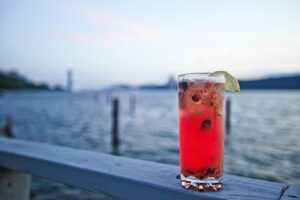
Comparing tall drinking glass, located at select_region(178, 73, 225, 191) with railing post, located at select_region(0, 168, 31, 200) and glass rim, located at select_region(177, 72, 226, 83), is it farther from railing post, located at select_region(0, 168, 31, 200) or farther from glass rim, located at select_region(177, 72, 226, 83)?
railing post, located at select_region(0, 168, 31, 200)

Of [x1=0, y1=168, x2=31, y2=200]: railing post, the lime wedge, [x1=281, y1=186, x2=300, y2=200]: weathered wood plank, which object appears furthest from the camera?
[x1=0, y1=168, x2=31, y2=200]: railing post

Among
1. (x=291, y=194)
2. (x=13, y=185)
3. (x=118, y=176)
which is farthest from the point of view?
(x=13, y=185)

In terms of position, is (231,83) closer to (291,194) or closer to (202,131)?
(202,131)

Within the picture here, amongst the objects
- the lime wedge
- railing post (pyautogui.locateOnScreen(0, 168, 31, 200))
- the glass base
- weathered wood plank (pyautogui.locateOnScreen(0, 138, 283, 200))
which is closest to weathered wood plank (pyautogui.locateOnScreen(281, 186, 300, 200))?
weathered wood plank (pyautogui.locateOnScreen(0, 138, 283, 200))

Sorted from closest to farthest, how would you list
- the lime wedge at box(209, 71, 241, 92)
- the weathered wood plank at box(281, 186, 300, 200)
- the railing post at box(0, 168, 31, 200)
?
the weathered wood plank at box(281, 186, 300, 200)
the lime wedge at box(209, 71, 241, 92)
the railing post at box(0, 168, 31, 200)

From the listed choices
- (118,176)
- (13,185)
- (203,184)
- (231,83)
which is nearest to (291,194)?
(203,184)

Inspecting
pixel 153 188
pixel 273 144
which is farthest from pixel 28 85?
pixel 153 188
